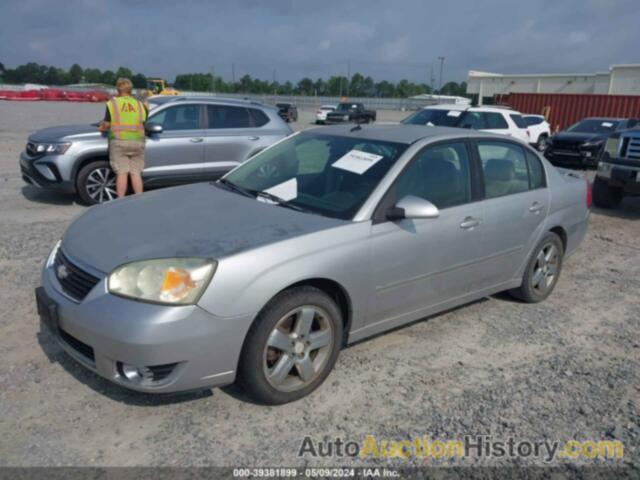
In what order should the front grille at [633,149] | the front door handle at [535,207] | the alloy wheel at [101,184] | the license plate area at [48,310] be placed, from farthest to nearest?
the front grille at [633,149]
the alloy wheel at [101,184]
the front door handle at [535,207]
the license plate area at [48,310]

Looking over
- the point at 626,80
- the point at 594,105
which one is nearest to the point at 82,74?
the point at 626,80

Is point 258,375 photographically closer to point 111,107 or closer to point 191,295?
point 191,295

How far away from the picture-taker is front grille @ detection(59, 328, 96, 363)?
2941 millimetres

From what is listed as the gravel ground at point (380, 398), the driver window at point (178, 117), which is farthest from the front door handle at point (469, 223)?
the driver window at point (178, 117)

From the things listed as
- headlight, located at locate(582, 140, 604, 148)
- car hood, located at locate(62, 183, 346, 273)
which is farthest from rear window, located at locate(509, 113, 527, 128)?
car hood, located at locate(62, 183, 346, 273)

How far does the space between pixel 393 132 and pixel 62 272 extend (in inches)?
102

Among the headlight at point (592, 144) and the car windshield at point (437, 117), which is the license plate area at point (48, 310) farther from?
the headlight at point (592, 144)

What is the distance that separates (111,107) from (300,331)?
5.43 m

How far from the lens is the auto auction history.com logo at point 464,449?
113 inches

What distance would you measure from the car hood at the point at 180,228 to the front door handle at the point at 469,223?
3.61 ft

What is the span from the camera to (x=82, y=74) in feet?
391

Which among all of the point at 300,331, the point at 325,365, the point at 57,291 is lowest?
the point at 325,365

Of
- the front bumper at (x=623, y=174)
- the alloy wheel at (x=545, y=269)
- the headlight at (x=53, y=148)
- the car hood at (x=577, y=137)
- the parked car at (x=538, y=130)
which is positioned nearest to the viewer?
the alloy wheel at (x=545, y=269)

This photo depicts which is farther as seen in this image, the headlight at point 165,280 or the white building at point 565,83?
the white building at point 565,83
